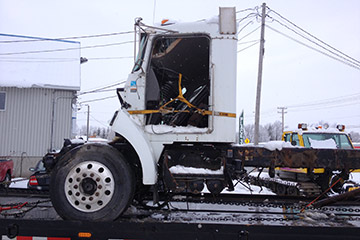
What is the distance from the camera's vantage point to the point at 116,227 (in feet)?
10.4

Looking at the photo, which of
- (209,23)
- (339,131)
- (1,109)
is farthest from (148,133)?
(1,109)

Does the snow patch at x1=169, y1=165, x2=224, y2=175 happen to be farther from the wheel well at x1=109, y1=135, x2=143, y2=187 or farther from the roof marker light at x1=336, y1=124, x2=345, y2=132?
the roof marker light at x1=336, y1=124, x2=345, y2=132

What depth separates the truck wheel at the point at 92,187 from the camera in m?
3.48

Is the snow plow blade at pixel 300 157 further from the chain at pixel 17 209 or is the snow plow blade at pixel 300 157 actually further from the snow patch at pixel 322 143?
the snow patch at pixel 322 143

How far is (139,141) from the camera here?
12.1 feet

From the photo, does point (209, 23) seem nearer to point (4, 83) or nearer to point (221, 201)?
point (221, 201)

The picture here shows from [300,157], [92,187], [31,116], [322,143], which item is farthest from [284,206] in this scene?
[31,116]

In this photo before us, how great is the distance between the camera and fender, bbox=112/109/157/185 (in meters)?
3.62

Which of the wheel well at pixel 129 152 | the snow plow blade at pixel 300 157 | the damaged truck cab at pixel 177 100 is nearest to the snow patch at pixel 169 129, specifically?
the damaged truck cab at pixel 177 100

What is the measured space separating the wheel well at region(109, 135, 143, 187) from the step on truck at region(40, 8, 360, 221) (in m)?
0.01

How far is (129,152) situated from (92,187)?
2.52ft

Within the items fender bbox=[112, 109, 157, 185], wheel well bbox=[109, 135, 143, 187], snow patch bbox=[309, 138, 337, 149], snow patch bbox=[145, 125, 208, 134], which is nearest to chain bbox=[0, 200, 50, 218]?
wheel well bbox=[109, 135, 143, 187]

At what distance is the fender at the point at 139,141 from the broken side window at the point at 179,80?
0.33 metres

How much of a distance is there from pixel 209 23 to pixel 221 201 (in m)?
2.60
